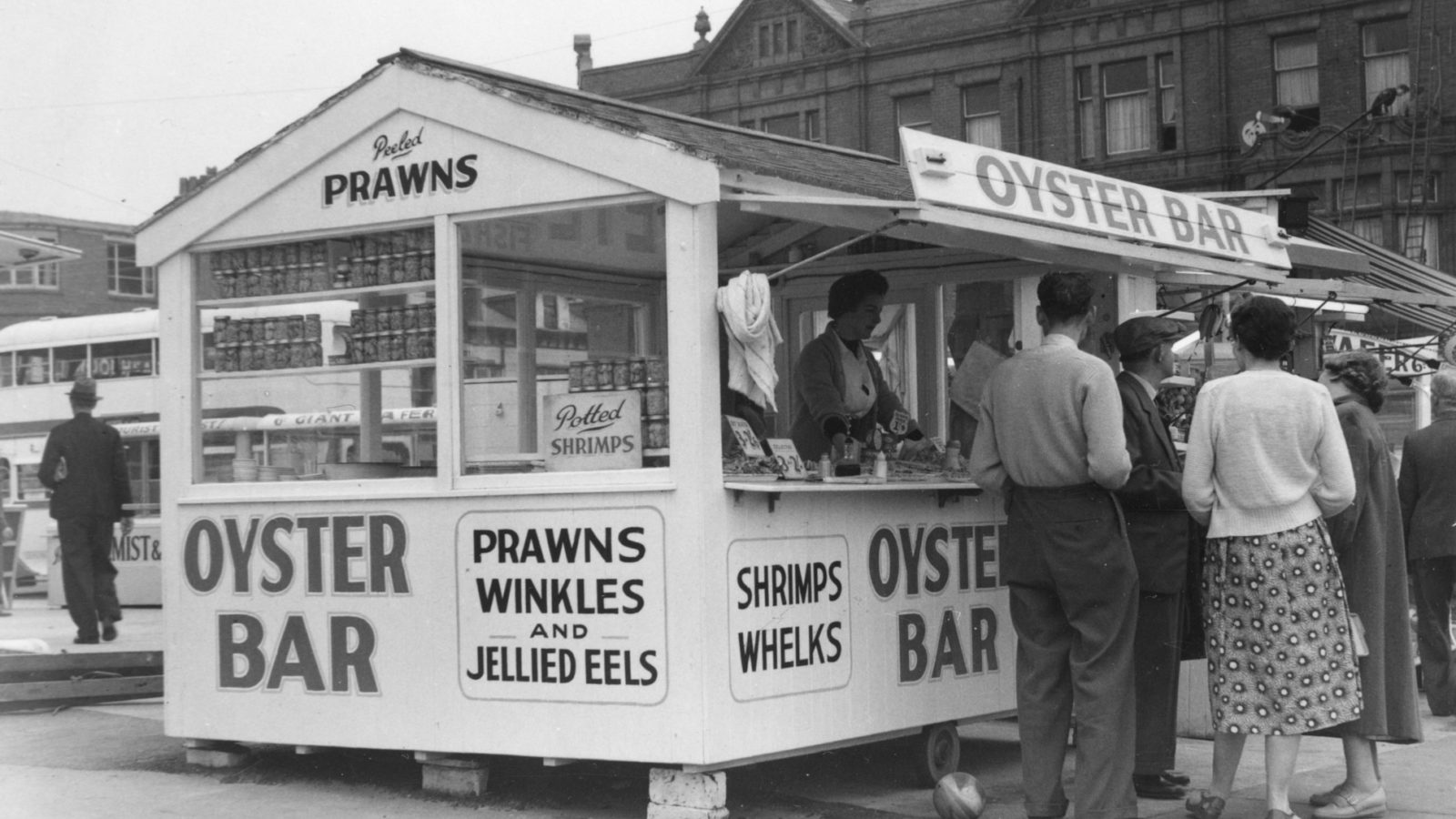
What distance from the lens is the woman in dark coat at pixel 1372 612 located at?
6488 mm

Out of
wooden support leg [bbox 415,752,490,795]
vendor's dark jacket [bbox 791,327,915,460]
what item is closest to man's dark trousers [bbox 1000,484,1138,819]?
vendor's dark jacket [bbox 791,327,915,460]

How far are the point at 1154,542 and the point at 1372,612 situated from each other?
94 centimetres

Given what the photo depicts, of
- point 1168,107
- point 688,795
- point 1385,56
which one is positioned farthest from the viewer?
point 1168,107

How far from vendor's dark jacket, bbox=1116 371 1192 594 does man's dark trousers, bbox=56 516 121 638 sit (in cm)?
842

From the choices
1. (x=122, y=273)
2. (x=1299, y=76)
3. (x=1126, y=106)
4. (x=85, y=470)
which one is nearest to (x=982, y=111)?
(x=1126, y=106)

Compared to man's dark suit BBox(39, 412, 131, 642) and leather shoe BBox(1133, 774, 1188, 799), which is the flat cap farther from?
man's dark suit BBox(39, 412, 131, 642)

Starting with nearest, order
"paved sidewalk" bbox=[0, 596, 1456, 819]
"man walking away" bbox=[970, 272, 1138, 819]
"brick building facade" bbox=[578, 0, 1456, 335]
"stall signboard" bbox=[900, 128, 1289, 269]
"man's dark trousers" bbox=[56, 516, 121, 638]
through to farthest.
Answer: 1. "man walking away" bbox=[970, 272, 1138, 819]
2. "stall signboard" bbox=[900, 128, 1289, 269]
3. "paved sidewalk" bbox=[0, 596, 1456, 819]
4. "man's dark trousers" bbox=[56, 516, 121, 638]
5. "brick building facade" bbox=[578, 0, 1456, 335]

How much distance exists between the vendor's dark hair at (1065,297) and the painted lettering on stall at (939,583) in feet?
4.33

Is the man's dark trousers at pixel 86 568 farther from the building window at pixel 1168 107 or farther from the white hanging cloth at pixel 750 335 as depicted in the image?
the building window at pixel 1168 107

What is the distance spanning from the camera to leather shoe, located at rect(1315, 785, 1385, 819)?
A: 21.0 feet

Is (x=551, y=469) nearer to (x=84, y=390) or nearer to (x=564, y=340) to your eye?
(x=564, y=340)

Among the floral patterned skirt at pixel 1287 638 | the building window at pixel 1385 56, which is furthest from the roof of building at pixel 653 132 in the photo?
the building window at pixel 1385 56

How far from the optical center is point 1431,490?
9.19 m

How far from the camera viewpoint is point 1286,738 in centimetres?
605
